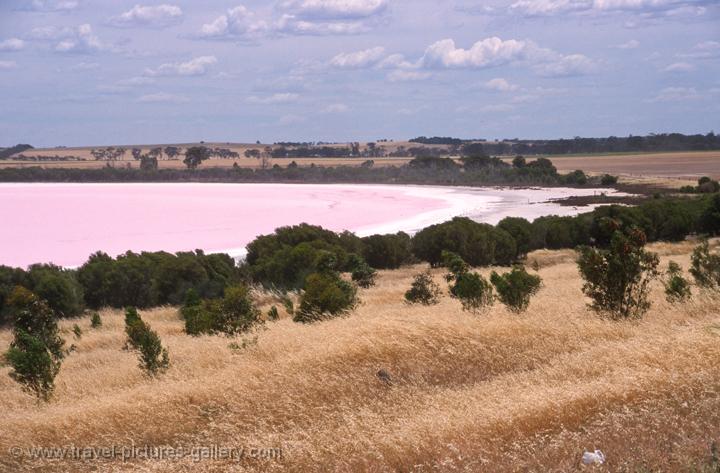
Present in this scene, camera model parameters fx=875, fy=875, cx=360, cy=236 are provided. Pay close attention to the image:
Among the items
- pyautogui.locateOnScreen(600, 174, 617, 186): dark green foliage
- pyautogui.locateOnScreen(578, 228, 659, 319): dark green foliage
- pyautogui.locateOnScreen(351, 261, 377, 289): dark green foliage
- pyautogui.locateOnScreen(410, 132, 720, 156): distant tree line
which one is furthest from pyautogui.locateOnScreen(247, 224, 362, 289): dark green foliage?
pyautogui.locateOnScreen(410, 132, 720, 156): distant tree line

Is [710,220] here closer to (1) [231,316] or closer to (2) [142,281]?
(2) [142,281]

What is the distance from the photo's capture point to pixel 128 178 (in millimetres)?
130875

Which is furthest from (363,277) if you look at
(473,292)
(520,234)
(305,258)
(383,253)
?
(520,234)

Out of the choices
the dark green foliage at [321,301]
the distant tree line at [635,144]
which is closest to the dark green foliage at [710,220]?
the dark green foliage at [321,301]

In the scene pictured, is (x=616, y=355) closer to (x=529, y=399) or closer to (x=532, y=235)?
(x=529, y=399)

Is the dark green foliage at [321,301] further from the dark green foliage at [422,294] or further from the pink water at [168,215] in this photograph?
the pink water at [168,215]

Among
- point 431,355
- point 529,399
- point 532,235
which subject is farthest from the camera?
point 532,235

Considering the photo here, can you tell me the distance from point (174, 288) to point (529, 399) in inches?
947

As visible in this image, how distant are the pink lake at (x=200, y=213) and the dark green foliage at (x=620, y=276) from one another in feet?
108

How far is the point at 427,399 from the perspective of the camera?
23.1 feet

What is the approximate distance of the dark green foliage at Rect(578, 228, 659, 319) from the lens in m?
11.0

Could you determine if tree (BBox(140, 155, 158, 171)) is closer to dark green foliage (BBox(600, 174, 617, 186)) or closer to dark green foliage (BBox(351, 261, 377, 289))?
dark green foliage (BBox(600, 174, 617, 186))

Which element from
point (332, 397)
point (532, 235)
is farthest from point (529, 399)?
point (532, 235)

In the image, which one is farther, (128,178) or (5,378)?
(128,178)
